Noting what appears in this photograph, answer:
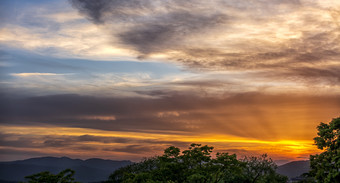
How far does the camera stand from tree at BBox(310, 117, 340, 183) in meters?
54.9

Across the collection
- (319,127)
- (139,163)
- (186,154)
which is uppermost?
(319,127)

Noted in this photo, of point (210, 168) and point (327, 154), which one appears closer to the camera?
point (327, 154)

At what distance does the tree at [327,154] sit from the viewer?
5494cm

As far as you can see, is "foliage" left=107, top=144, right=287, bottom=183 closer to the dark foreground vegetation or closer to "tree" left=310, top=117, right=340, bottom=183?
the dark foreground vegetation

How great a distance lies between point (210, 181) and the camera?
222 ft

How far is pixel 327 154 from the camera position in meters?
58.4

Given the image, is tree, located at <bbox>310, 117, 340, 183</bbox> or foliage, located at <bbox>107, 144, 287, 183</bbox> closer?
tree, located at <bbox>310, 117, 340, 183</bbox>

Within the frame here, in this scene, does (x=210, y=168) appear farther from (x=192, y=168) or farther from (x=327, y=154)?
(x=327, y=154)

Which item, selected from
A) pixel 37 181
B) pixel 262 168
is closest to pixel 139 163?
pixel 262 168

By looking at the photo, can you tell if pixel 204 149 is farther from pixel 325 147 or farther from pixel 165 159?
pixel 325 147

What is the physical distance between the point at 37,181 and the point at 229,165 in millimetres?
36041

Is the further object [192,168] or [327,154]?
[192,168]

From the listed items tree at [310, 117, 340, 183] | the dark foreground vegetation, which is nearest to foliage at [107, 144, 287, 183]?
the dark foreground vegetation

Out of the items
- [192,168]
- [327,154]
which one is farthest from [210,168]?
[327,154]
